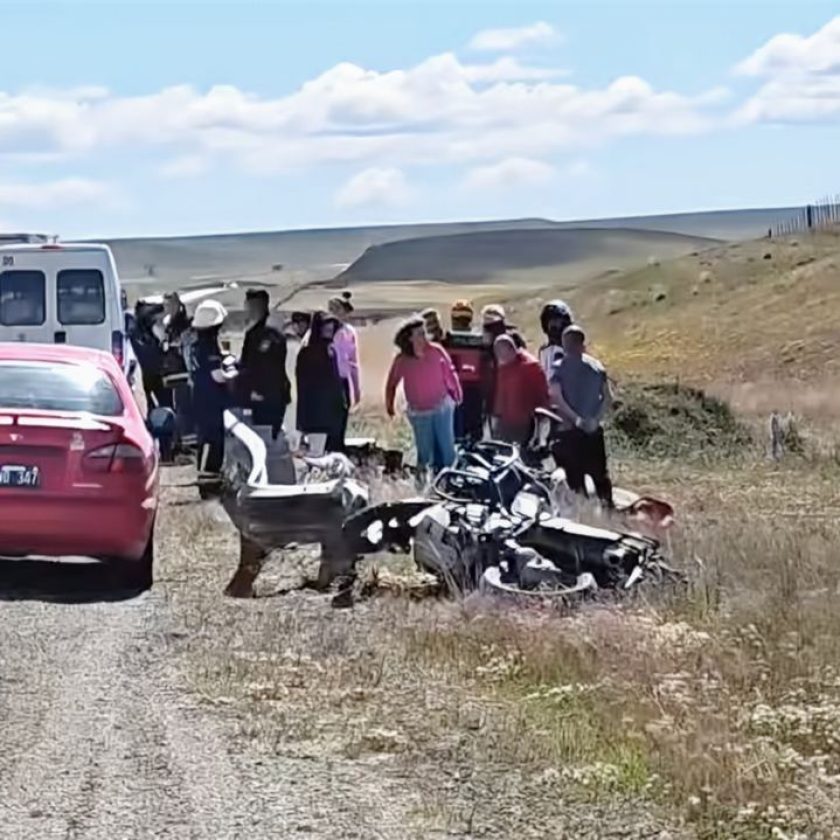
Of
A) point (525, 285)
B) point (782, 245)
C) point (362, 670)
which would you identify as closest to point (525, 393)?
point (362, 670)

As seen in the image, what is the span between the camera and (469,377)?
18.8 metres

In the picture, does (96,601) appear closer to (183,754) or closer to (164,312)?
(183,754)

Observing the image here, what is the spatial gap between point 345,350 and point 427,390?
1.97m

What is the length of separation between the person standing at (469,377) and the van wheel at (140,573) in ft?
19.3

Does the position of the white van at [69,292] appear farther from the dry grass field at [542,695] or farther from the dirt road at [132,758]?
the dirt road at [132,758]

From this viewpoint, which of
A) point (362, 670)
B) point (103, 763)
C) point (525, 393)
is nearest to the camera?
point (103, 763)

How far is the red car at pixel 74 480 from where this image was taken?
12.5 meters

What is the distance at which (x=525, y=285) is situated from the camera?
197m

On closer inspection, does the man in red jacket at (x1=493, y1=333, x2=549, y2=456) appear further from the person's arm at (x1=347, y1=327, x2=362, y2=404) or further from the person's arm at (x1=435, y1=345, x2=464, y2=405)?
the person's arm at (x1=347, y1=327, x2=362, y2=404)

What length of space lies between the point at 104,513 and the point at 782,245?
86.7 meters

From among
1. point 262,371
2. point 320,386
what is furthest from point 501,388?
point 262,371

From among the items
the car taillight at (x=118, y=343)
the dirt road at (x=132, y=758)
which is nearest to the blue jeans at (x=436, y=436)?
the dirt road at (x=132, y=758)

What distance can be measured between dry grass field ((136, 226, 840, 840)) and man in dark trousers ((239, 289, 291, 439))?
3.79 ft

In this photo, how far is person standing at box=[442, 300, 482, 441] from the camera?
18562 millimetres
